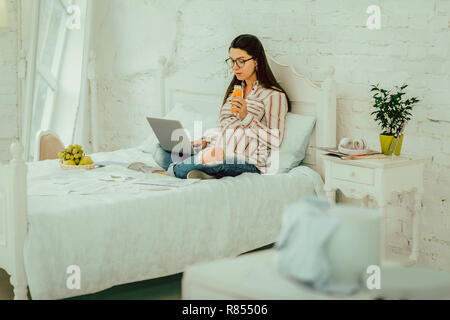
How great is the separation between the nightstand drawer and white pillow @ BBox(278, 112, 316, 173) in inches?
17.1

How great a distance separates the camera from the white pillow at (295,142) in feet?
11.6

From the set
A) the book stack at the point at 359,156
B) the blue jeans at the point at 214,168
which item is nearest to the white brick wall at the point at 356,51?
the book stack at the point at 359,156

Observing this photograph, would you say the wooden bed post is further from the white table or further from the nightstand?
the nightstand

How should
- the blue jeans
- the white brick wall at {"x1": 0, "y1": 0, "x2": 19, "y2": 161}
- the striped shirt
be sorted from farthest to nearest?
the white brick wall at {"x1": 0, "y1": 0, "x2": 19, "y2": 161} → the striped shirt → the blue jeans

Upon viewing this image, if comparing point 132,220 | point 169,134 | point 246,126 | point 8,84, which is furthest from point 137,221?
point 8,84

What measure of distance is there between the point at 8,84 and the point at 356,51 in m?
3.01

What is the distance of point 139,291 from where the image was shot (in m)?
3.04

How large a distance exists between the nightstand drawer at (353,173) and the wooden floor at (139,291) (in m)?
0.96

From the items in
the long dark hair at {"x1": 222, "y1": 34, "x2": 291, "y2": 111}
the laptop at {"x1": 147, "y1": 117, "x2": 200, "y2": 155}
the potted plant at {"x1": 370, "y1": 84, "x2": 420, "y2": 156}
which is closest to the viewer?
the potted plant at {"x1": 370, "y1": 84, "x2": 420, "y2": 156}

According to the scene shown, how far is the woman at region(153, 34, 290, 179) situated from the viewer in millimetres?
3282

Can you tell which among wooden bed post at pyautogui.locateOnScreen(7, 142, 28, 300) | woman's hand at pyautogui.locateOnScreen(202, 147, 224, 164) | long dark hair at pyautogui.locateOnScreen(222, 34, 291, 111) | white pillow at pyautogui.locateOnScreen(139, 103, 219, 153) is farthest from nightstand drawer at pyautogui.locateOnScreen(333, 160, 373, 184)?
wooden bed post at pyautogui.locateOnScreen(7, 142, 28, 300)

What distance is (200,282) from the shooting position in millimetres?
1391

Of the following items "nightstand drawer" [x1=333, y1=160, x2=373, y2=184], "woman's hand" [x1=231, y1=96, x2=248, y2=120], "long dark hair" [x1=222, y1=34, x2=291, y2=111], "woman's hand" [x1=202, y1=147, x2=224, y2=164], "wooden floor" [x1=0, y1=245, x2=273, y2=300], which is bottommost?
"wooden floor" [x1=0, y1=245, x2=273, y2=300]

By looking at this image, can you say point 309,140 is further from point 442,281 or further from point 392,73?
point 442,281
